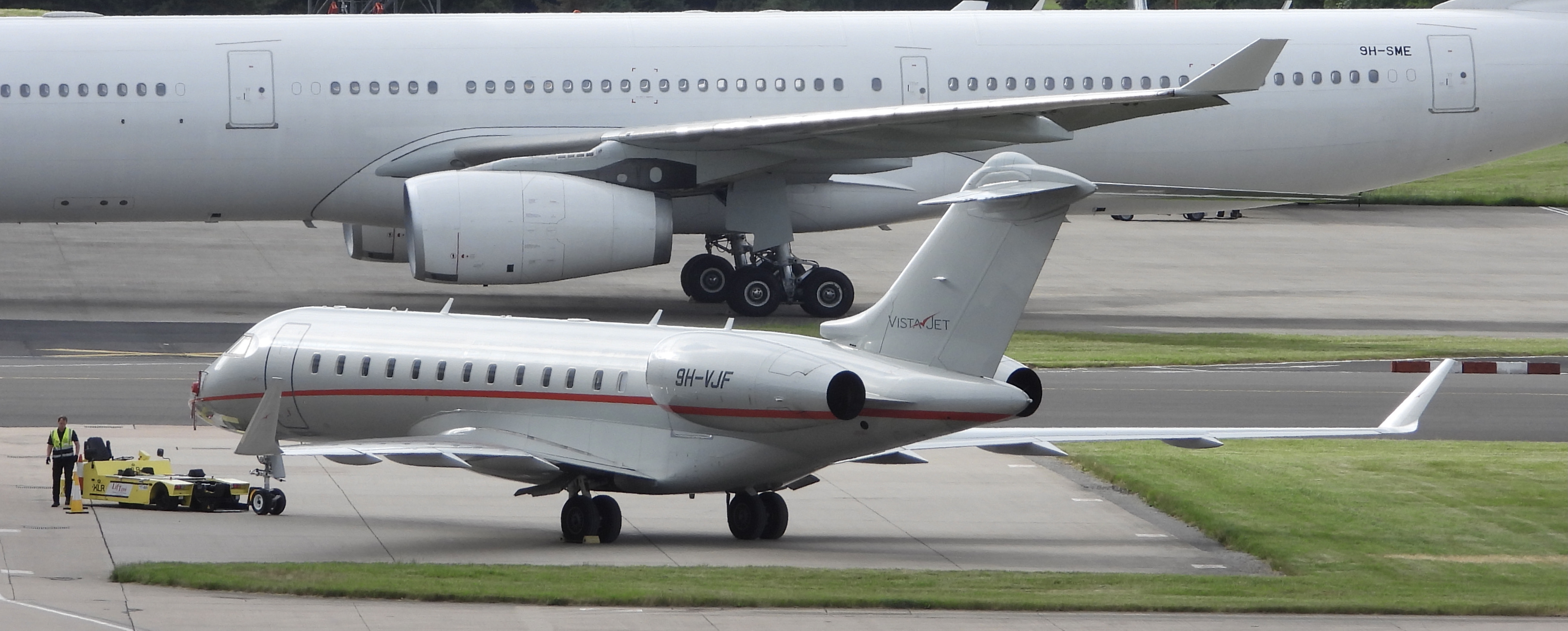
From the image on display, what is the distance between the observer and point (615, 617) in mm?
13953

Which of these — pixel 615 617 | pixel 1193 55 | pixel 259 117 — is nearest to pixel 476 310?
pixel 259 117

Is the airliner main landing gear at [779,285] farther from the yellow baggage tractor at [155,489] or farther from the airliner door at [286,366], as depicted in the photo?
the yellow baggage tractor at [155,489]

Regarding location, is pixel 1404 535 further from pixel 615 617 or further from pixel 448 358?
pixel 448 358

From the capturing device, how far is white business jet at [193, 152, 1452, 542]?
1619 cm

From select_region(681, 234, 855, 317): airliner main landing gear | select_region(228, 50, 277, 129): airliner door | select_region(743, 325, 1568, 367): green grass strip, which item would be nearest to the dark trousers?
select_region(743, 325, 1568, 367): green grass strip

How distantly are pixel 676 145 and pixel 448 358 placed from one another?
43.7 ft

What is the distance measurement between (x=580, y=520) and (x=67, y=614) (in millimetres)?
4661

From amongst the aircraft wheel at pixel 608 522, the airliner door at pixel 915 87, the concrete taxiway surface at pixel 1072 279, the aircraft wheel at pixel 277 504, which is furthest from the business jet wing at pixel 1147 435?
the airliner door at pixel 915 87

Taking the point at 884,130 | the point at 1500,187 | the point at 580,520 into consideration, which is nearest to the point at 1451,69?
the point at 884,130

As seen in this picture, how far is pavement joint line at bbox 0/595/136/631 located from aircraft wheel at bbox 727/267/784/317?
19539 mm

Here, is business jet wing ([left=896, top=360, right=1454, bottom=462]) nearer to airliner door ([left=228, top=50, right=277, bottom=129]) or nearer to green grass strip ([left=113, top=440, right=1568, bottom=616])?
green grass strip ([left=113, top=440, right=1568, bottom=616])

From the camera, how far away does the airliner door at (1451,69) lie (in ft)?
111

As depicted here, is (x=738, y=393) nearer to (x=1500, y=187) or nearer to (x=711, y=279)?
(x=711, y=279)

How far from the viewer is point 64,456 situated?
17938 mm
